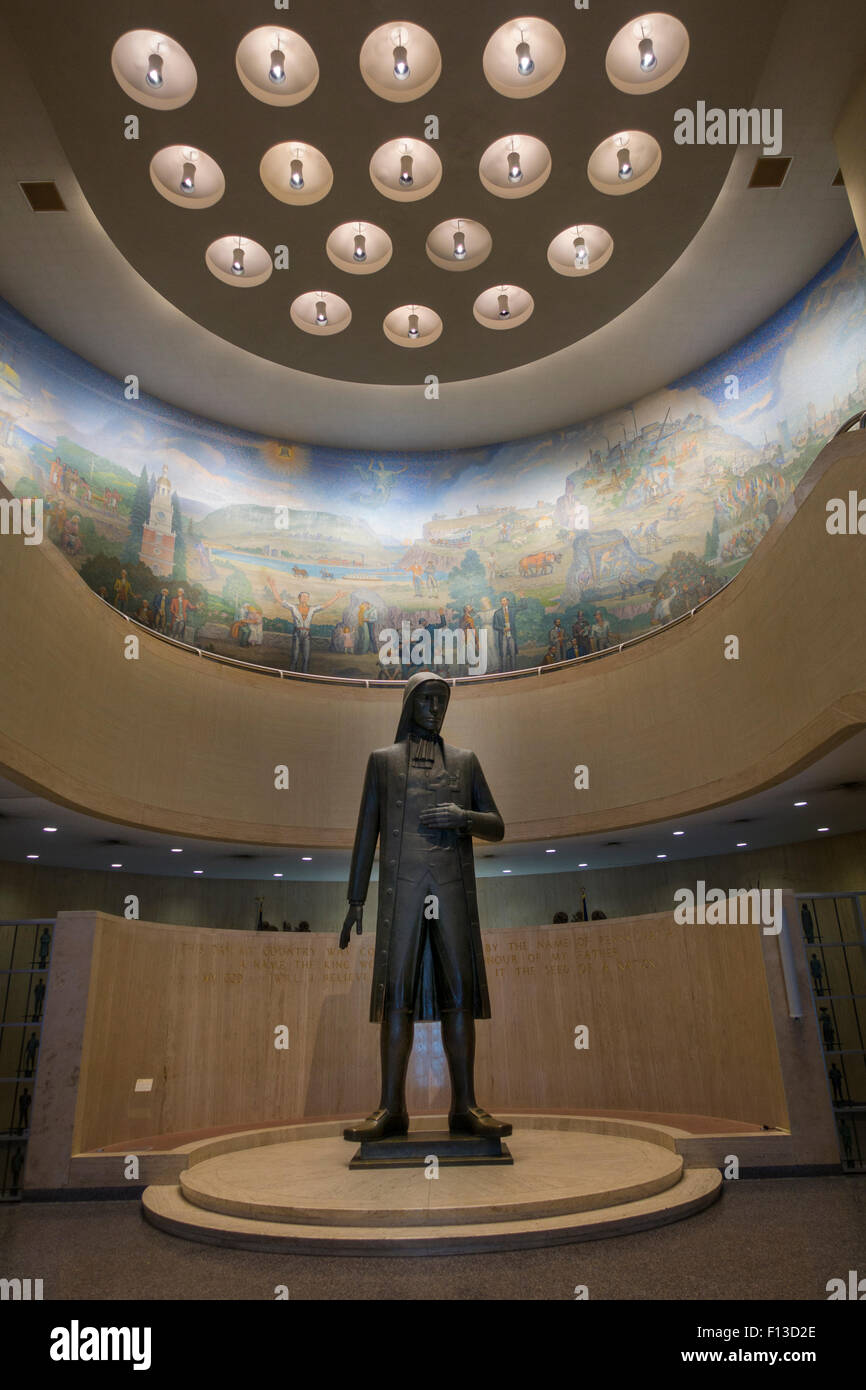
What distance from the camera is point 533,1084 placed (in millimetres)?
9977

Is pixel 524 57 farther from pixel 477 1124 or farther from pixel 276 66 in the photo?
pixel 477 1124

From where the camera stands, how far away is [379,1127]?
→ 5.25 metres

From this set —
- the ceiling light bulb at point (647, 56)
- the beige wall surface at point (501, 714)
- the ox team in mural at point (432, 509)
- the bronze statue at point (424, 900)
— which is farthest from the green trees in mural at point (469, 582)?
the bronze statue at point (424, 900)

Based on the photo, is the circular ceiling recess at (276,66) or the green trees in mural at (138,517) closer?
the circular ceiling recess at (276,66)

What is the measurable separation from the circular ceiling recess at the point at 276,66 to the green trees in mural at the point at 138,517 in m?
7.36

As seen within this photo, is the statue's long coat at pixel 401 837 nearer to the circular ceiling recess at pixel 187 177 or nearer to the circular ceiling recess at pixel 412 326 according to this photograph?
the circular ceiling recess at pixel 187 177

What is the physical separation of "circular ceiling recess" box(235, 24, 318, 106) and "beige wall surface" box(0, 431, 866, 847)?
6.99 m

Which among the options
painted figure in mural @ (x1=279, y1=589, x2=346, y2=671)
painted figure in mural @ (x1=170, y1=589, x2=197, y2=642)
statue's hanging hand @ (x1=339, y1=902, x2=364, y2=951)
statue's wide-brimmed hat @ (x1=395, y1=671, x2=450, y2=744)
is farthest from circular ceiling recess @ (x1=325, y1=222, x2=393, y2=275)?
statue's hanging hand @ (x1=339, y1=902, x2=364, y2=951)

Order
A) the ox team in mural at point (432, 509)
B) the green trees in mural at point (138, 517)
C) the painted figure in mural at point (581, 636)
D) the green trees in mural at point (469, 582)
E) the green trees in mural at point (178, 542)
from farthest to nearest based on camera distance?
the green trees in mural at point (469, 582)
the painted figure in mural at point (581, 636)
the green trees in mural at point (178, 542)
the green trees in mural at point (138, 517)
the ox team in mural at point (432, 509)

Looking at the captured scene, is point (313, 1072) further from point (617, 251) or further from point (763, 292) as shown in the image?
point (763, 292)

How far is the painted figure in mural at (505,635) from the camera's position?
1667 cm

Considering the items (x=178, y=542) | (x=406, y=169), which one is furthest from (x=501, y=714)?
(x=406, y=169)

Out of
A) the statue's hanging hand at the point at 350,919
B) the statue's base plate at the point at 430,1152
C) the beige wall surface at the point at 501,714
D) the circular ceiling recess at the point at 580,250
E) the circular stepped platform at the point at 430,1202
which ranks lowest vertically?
the circular stepped platform at the point at 430,1202

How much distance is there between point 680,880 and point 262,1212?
544 inches
